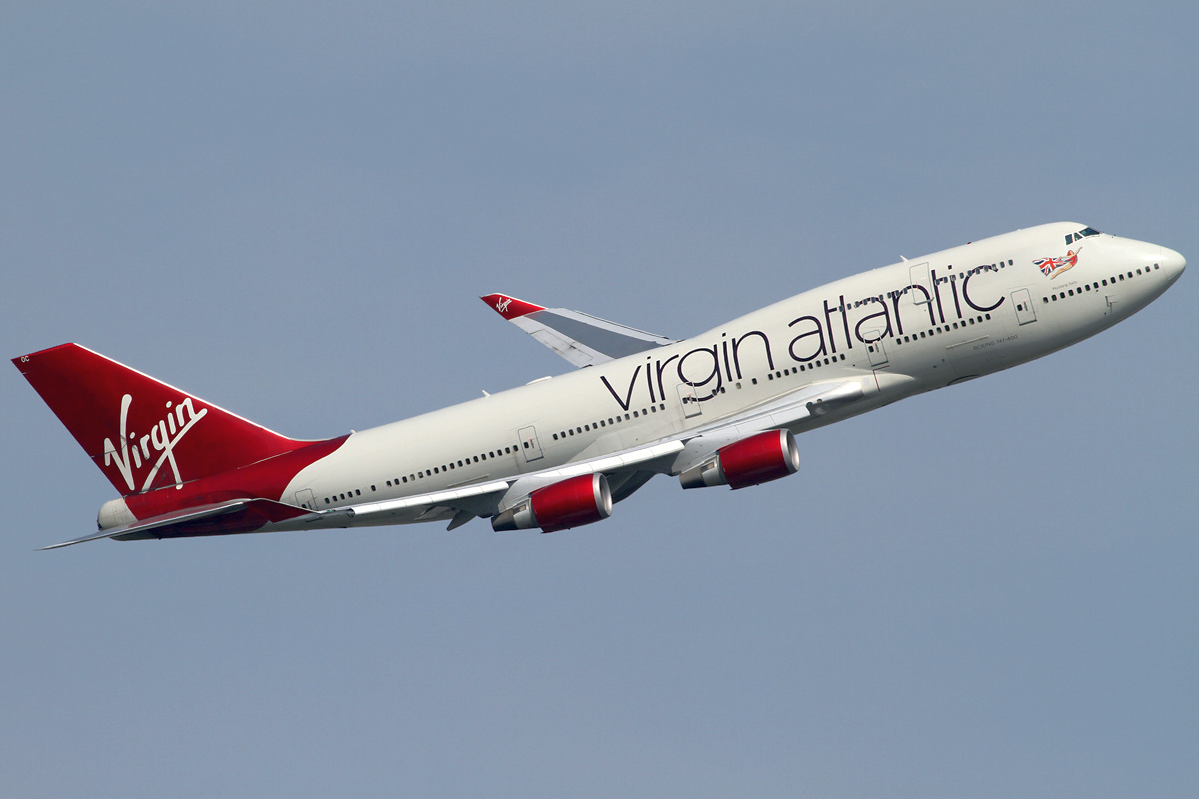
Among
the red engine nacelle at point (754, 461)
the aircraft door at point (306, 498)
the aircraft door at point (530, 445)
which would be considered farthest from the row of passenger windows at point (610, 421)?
the aircraft door at point (306, 498)

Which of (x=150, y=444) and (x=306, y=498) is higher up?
(x=150, y=444)

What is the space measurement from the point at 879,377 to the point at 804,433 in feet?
15.9

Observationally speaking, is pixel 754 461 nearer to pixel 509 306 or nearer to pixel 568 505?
pixel 568 505

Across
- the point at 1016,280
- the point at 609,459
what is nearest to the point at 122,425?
the point at 609,459

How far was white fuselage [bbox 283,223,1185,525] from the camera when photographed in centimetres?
5859

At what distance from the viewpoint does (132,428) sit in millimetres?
66000

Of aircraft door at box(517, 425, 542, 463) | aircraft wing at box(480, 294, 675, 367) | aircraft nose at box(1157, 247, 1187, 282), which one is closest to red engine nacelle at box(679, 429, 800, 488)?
aircraft door at box(517, 425, 542, 463)

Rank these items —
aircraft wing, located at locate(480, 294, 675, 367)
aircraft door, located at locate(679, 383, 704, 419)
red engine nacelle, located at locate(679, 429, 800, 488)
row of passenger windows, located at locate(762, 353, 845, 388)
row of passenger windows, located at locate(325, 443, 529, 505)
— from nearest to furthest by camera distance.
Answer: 1. red engine nacelle, located at locate(679, 429, 800, 488)
2. row of passenger windows, located at locate(762, 353, 845, 388)
3. aircraft door, located at locate(679, 383, 704, 419)
4. row of passenger windows, located at locate(325, 443, 529, 505)
5. aircraft wing, located at locate(480, 294, 675, 367)

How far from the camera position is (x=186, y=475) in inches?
2586

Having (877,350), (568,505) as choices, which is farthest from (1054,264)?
(568,505)

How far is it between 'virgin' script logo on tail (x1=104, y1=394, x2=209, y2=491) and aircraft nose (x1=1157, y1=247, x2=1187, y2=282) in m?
43.1

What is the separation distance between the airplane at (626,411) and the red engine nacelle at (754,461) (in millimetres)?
68

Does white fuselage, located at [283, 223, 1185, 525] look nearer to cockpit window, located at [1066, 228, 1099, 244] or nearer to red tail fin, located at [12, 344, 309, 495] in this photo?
cockpit window, located at [1066, 228, 1099, 244]

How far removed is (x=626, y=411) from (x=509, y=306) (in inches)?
654
